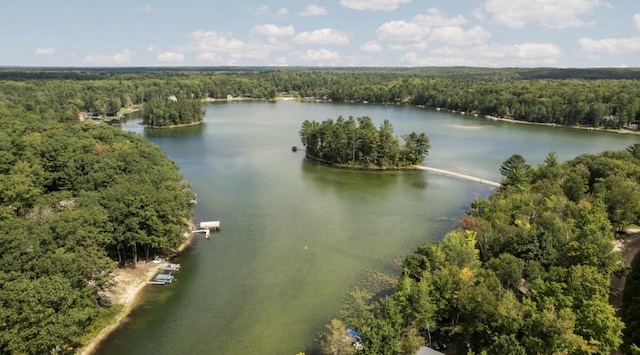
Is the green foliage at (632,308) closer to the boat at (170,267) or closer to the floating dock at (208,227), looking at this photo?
the boat at (170,267)

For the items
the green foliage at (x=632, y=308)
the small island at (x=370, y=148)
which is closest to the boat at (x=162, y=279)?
the green foliage at (x=632, y=308)

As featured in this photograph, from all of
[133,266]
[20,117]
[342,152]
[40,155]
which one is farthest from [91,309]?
[20,117]

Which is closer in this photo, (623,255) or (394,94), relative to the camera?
(623,255)

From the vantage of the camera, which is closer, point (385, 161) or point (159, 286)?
point (159, 286)

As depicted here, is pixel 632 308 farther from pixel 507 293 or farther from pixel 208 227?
pixel 208 227

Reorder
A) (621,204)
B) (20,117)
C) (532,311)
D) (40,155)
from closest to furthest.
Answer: (532,311)
(621,204)
(40,155)
(20,117)

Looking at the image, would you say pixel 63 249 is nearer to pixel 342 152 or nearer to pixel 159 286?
pixel 159 286

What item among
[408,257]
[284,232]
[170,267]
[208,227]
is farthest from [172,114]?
[408,257]

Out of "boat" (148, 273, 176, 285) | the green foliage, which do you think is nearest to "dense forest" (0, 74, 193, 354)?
"boat" (148, 273, 176, 285)
